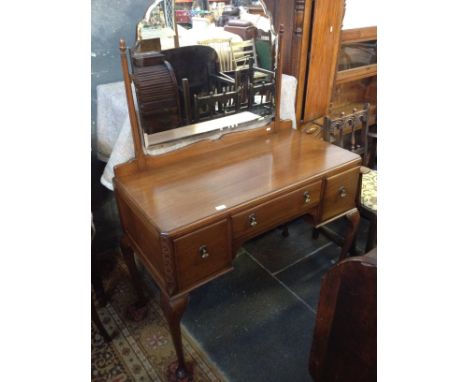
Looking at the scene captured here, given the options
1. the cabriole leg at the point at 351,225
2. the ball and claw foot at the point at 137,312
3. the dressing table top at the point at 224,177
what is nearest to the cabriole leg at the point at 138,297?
the ball and claw foot at the point at 137,312

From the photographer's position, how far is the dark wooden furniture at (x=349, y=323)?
0.80 meters

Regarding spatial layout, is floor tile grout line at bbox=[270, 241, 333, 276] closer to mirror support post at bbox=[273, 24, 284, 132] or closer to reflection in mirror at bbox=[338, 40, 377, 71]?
mirror support post at bbox=[273, 24, 284, 132]

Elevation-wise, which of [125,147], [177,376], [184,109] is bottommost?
[177,376]

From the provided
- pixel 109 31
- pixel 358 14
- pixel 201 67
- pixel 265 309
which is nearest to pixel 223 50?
pixel 201 67

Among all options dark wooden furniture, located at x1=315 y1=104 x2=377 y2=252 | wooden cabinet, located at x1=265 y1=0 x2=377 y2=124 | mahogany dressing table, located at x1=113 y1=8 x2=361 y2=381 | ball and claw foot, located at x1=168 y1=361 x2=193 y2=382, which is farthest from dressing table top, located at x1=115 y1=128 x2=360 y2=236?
ball and claw foot, located at x1=168 y1=361 x2=193 y2=382

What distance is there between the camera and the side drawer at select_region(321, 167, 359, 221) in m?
1.54

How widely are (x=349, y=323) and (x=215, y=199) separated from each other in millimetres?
594

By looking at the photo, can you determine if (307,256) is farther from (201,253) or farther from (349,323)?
(349,323)

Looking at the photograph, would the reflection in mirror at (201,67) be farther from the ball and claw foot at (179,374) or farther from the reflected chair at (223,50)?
the ball and claw foot at (179,374)

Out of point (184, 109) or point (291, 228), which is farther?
point (291, 228)
